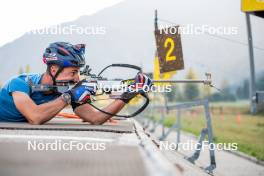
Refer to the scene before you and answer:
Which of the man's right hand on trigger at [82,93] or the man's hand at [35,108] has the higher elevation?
the man's right hand on trigger at [82,93]

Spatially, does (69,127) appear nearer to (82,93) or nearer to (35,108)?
(82,93)

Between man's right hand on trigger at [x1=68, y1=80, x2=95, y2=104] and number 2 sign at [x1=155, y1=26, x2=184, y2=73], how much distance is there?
772cm

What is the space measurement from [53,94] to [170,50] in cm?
776

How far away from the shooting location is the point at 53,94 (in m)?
5.78

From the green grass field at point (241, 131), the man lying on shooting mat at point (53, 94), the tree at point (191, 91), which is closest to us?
the man lying on shooting mat at point (53, 94)

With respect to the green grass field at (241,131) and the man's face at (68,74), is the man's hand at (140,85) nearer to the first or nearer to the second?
the man's face at (68,74)

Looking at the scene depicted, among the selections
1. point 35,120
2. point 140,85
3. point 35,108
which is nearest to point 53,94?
point 35,108

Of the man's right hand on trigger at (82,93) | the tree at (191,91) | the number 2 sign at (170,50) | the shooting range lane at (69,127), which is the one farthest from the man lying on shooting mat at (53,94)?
the tree at (191,91)

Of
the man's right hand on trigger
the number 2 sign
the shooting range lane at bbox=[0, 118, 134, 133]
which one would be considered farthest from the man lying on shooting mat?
the number 2 sign

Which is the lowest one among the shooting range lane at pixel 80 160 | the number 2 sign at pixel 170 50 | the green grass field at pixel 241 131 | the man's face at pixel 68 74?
the green grass field at pixel 241 131

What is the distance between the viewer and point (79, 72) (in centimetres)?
573

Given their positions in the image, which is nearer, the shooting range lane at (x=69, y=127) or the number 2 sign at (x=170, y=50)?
the shooting range lane at (x=69, y=127)

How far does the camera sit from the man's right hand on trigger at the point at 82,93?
521 cm

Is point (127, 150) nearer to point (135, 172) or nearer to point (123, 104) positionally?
point (135, 172)
